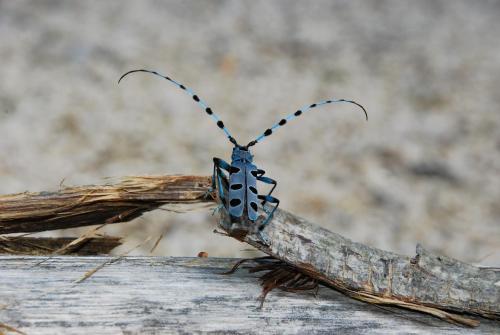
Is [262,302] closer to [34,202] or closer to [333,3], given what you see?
[34,202]

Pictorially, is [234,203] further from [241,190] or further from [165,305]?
[165,305]

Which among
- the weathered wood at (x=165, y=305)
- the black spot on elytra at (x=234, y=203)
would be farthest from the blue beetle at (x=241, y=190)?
the weathered wood at (x=165, y=305)

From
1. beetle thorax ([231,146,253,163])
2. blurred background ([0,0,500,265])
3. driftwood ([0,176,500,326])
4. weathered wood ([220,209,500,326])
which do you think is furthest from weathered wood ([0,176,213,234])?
Answer: blurred background ([0,0,500,265])

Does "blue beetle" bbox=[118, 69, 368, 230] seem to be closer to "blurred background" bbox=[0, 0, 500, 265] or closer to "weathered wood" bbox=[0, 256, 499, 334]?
"weathered wood" bbox=[0, 256, 499, 334]

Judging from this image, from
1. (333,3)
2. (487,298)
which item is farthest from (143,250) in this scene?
(333,3)

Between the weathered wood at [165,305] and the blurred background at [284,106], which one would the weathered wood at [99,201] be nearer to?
the weathered wood at [165,305]

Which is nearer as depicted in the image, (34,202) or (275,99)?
(34,202)
